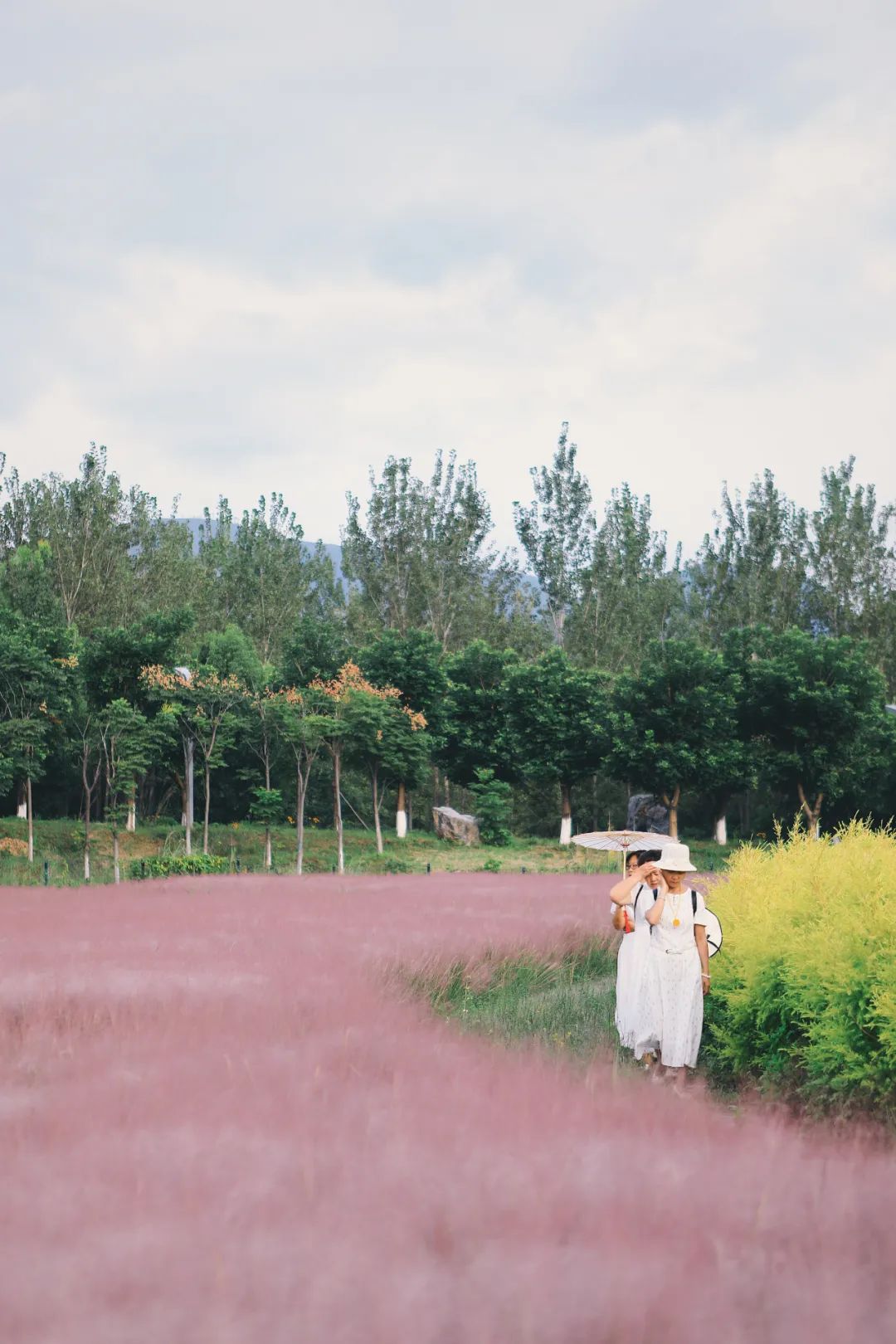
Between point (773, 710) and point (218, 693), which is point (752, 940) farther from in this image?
point (773, 710)

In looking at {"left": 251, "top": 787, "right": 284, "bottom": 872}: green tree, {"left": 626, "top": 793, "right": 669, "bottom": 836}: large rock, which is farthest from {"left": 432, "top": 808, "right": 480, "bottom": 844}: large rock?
{"left": 251, "top": 787, "right": 284, "bottom": 872}: green tree

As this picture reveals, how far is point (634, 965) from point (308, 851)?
3065cm

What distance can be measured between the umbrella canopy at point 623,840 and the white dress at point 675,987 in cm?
475

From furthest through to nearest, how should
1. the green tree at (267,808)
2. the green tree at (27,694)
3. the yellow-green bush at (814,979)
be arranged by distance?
the green tree at (267,808) → the green tree at (27,694) → the yellow-green bush at (814,979)

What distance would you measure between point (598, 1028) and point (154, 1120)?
617 cm

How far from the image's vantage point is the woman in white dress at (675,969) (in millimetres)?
7152

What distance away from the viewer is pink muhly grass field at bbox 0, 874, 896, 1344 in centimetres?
250

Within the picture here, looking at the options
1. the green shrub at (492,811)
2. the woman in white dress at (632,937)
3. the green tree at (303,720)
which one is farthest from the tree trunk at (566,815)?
the woman in white dress at (632,937)

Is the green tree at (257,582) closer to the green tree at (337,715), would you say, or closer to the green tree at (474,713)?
the green tree at (474,713)

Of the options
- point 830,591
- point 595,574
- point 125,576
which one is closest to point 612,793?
point 595,574

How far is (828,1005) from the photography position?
6.45 m

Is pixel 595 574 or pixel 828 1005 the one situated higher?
pixel 595 574

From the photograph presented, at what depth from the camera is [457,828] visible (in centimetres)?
4219

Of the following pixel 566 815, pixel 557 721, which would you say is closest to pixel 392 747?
pixel 557 721
